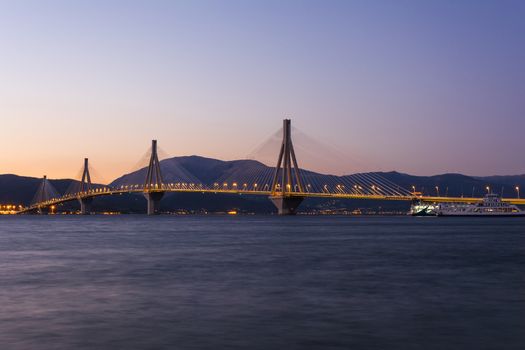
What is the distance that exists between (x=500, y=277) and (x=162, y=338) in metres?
18.6

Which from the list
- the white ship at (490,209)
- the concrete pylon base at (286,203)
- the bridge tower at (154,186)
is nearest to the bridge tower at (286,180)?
the concrete pylon base at (286,203)

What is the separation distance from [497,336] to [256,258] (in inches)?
998

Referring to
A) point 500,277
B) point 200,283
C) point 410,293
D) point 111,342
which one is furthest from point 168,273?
point 111,342

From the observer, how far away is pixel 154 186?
154 meters

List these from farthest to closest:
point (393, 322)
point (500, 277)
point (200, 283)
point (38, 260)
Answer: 1. point (38, 260)
2. point (500, 277)
3. point (200, 283)
4. point (393, 322)

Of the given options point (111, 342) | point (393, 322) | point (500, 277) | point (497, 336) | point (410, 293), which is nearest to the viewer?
point (111, 342)

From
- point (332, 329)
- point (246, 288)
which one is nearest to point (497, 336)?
point (332, 329)

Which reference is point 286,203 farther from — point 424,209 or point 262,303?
point 262,303

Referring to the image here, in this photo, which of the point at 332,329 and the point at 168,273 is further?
the point at 168,273

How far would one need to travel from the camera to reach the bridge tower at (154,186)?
147 m

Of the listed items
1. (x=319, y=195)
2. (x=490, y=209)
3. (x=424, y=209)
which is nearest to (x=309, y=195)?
(x=319, y=195)

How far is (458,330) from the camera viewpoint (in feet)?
53.2

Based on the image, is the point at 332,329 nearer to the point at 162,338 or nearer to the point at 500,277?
the point at 162,338

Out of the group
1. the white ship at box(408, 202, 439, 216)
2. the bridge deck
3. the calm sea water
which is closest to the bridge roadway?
the bridge deck
